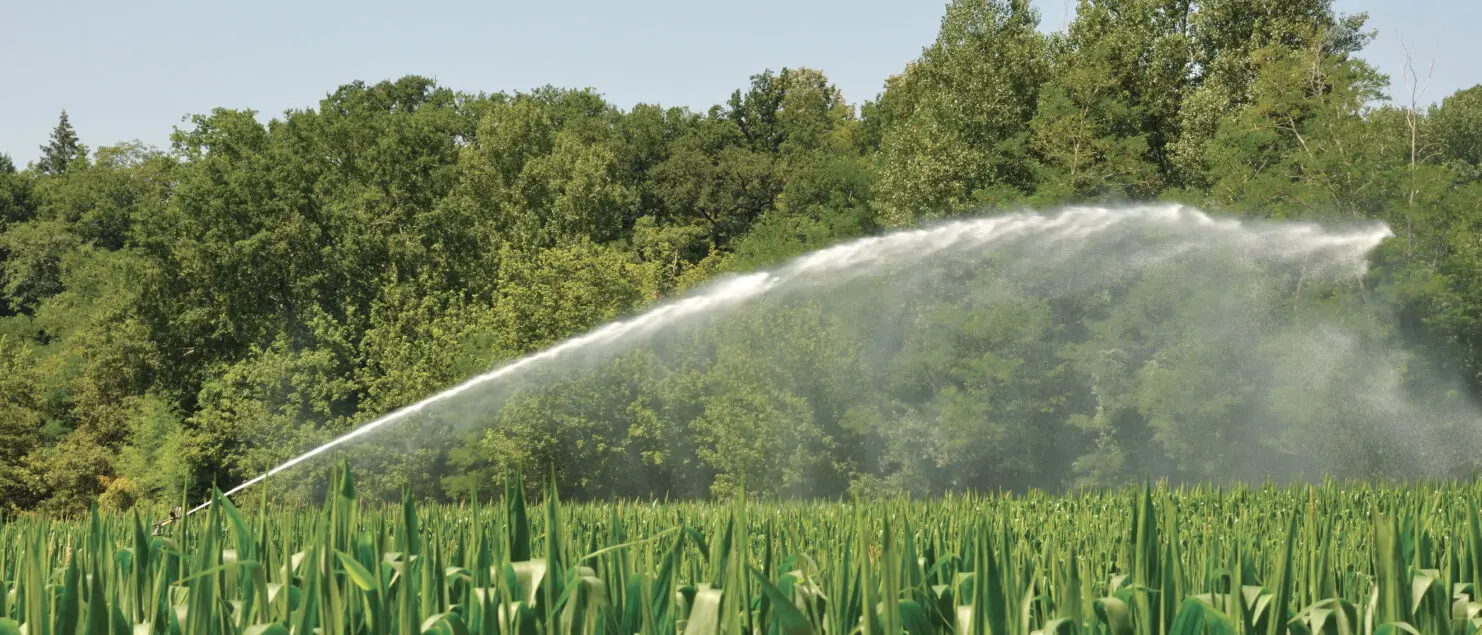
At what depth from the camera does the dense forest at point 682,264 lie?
34.5m

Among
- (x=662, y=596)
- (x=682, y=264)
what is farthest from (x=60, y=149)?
(x=662, y=596)

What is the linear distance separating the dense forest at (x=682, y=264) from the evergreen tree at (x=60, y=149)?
81.1 m

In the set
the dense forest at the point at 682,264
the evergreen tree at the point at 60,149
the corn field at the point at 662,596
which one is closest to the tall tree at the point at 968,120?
the dense forest at the point at 682,264

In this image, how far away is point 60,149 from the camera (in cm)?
13238

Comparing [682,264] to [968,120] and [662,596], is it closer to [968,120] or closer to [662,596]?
[968,120]

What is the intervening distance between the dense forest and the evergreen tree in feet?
266

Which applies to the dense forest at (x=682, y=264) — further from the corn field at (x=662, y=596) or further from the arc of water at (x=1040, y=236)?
the corn field at (x=662, y=596)

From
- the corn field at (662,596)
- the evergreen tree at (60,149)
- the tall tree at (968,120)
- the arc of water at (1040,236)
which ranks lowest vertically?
the corn field at (662,596)

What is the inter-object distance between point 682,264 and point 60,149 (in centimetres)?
10118

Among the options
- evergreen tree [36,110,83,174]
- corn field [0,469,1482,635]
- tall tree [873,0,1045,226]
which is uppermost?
evergreen tree [36,110,83,174]

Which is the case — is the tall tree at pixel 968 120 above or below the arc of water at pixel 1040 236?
above

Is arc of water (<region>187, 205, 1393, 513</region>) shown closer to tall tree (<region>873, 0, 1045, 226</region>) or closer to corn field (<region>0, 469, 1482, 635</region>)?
tall tree (<region>873, 0, 1045, 226</region>)

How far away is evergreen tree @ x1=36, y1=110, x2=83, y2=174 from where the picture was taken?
130875mm

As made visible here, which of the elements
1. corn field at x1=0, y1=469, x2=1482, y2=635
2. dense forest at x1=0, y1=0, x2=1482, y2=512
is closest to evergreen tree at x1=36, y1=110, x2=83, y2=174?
dense forest at x1=0, y1=0, x2=1482, y2=512
